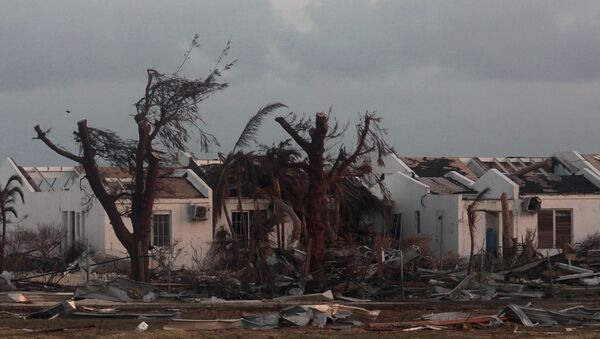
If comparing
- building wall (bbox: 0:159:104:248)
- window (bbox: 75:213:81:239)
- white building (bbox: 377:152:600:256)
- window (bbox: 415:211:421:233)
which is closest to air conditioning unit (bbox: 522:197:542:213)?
white building (bbox: 377:152:600:256)

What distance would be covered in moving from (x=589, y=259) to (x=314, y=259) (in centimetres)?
847

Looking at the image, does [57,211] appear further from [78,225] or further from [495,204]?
[495,204]

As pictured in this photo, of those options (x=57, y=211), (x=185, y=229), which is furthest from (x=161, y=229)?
(x=57, y=211)

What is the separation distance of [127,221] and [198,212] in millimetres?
2582

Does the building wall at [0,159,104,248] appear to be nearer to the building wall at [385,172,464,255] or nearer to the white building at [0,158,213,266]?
the white building at [0,158,213,266]

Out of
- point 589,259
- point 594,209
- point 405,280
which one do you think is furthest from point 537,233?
point 405,280

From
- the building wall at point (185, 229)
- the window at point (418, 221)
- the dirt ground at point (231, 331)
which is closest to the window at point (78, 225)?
the building wall at point (185, 229)

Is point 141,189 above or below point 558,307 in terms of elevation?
above

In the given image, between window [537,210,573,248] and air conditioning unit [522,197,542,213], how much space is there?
→ 0.97m

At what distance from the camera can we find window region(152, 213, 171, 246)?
39.2 metres

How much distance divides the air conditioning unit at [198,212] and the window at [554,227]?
12.6m

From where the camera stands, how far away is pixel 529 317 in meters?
19.0

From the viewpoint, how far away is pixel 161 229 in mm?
39531

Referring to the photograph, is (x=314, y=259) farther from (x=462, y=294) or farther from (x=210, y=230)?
(x=210, y=230)
